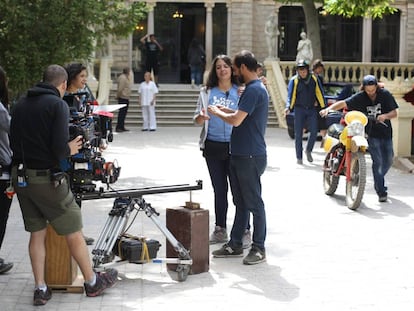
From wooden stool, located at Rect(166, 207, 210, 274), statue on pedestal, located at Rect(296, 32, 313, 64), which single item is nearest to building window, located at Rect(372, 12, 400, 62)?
statue on pedestal, located at Rect(296, 32, 313, 64)

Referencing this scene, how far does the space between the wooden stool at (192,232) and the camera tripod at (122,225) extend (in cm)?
15

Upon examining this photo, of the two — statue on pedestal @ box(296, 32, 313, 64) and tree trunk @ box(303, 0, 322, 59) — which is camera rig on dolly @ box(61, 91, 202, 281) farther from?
tree trunk @ box(303, 0, 322, 59)

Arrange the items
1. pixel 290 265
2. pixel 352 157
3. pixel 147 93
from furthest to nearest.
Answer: pixel 147 93 → pixel 352 157 → pixel 290 265

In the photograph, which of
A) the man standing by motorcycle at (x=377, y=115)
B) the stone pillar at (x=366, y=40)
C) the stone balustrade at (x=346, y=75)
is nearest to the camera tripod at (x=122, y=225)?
the man standing by motorcycle at (x=377, y=115)

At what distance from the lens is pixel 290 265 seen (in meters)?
8.67

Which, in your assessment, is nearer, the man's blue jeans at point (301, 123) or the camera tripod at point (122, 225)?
the camera tripod at point (122, 225)

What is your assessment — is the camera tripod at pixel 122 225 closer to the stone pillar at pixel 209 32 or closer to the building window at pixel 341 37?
the stone pillar at pixel 209 32

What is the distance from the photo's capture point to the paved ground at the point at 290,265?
7324mm

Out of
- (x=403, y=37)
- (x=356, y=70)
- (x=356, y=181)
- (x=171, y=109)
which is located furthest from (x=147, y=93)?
(x=403, y=37)

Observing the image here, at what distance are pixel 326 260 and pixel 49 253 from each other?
9.07 feet

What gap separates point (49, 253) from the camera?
7.56 meters

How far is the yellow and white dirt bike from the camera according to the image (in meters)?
11.7

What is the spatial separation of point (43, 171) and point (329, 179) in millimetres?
6555

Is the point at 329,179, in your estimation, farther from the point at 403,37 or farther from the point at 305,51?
the point at 403,37
